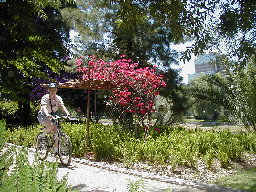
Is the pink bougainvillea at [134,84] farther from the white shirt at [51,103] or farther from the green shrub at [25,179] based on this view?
the green shrub at [25,179]

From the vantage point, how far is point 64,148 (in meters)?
7.10

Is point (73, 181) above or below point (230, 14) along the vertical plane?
below

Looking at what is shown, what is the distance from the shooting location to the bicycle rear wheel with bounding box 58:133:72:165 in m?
6.91

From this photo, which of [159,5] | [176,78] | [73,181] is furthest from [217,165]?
[176,78]

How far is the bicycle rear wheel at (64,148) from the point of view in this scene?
272 inches

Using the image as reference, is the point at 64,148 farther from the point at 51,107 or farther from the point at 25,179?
the point at 25,179

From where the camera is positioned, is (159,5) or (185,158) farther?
(185,158)

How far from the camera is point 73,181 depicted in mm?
5477

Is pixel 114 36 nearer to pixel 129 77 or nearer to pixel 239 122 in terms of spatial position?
pixel 129 77

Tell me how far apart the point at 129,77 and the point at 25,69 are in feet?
→ 27.8

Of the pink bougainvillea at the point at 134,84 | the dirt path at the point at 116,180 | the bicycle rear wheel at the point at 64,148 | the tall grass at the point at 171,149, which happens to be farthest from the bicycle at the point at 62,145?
the pink bougainvillea at the point at 134,84

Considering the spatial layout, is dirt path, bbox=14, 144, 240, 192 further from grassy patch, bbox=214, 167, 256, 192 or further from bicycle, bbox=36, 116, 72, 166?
grassy patch, bbox=214, 167, 256, 192

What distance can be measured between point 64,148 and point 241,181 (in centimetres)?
426

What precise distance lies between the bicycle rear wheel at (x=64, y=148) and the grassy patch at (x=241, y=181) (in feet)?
11.7
